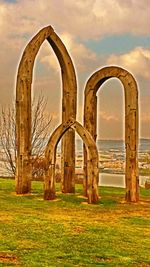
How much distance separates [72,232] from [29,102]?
6564 mm

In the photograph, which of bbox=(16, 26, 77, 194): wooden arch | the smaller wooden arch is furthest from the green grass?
bbox=(16, 26, 77, 194): wooden arch

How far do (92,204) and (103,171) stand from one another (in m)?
18.5

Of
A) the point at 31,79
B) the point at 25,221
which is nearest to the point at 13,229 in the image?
the point at 25,221

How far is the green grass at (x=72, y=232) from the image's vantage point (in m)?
7.34

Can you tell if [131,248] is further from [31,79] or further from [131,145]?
[31,79]

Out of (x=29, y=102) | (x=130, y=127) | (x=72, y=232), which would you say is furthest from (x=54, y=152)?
(x=72, y=232)

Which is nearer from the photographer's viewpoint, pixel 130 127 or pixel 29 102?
pixel 130 127

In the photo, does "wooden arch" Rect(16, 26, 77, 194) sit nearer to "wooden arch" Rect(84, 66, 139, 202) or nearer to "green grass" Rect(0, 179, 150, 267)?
"green grass" Rect(0, 179, 150, 267)

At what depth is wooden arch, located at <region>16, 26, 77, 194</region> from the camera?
1466 centimetres

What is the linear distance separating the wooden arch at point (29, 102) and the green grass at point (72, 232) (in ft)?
3.35

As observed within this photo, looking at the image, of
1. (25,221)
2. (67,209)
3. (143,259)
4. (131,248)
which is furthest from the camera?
(67,209)

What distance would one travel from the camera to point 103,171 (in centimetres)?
3156

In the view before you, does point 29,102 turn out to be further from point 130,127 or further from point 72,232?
point 72,232

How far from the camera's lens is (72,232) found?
30.5 ft
